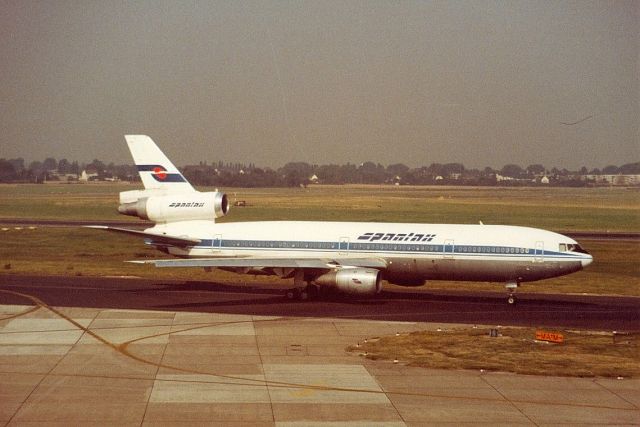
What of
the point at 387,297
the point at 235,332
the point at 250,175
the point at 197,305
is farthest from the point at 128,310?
the point at 250,175

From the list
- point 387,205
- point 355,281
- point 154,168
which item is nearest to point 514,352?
point 355,281

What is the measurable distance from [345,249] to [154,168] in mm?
12931

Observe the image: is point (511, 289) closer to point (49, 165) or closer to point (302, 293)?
point (302, 293)

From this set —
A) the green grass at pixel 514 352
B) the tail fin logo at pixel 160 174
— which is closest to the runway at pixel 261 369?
the green grass at pixel 514 352

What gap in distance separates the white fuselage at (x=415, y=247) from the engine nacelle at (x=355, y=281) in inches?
108

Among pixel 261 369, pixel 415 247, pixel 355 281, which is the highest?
pixel 415 247

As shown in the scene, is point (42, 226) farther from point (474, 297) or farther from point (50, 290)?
point (474, 297)

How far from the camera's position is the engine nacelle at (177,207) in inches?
1807

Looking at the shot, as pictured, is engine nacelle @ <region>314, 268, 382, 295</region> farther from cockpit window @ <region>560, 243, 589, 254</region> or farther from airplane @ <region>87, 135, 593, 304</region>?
cockpit window @ <region>560, 243, 589, 254</region>

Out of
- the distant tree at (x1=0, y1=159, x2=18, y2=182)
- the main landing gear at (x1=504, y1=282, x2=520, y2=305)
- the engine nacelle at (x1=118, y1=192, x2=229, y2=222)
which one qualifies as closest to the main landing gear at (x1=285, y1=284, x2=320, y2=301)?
the engine nacelle at (x1=118, y1=192, x2=229, y2=222)

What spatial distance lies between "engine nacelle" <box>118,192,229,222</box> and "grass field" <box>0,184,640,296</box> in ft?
20.6

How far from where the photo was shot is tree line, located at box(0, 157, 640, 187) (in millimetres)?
133875

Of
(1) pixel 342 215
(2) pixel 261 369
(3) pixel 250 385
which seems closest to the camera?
(3) pixel 250 385

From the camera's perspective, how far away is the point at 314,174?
6481 inches
